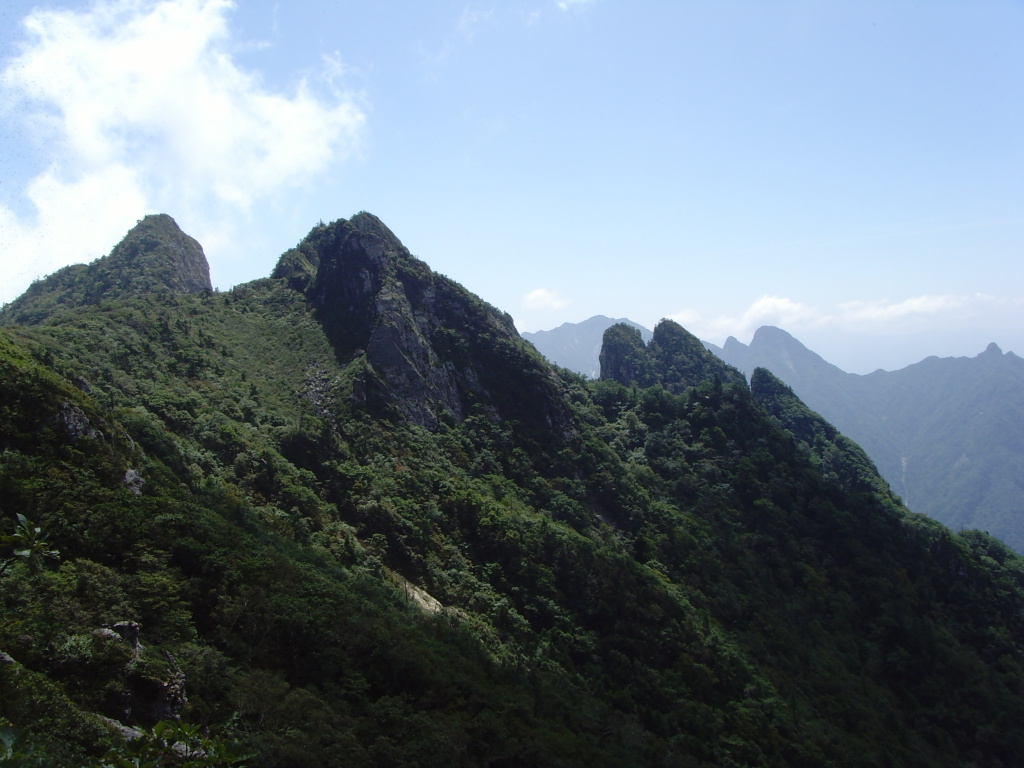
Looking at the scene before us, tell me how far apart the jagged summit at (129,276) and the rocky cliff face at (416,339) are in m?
24.1

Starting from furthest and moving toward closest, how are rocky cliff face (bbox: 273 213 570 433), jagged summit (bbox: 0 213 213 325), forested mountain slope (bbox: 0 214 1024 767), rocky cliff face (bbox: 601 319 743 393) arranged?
1. rocky cliff face (bbox: 601 319 743 393)
2. jagged summit (bbox: 0 213 213 325)
3. rocky cliff face (bbox: 273 213 570 433)
4. forested mountain slope (bbox: 0 214 1024 767)

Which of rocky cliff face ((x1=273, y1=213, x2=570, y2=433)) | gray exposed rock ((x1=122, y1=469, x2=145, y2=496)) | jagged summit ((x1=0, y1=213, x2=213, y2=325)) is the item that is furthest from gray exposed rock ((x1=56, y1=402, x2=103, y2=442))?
jagged summit ((x1=0, y1=213, x2=213, y2=325))

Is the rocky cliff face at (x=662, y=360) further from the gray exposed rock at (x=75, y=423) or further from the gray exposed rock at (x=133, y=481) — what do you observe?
the gray exposed rock at (x=75, y=423)

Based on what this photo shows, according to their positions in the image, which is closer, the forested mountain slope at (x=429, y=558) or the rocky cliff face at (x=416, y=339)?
the forested mountain slope at (x=429, y=558)

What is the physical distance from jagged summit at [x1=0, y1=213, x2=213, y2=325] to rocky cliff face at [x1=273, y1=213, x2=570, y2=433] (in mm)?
24149

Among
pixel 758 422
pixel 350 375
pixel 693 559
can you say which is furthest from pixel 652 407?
pixel 350 375

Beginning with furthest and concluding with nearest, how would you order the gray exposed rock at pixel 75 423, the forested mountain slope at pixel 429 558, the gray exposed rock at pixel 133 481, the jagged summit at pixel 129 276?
the jagged summit at pixel 129 276
the gray exposed rock at pixel 133 481
the gray exposed rock at pixel 75 423
the forested mountain slope at pixel 429 558

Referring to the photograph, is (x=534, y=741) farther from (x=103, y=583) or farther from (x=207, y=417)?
(x=207, y=417)

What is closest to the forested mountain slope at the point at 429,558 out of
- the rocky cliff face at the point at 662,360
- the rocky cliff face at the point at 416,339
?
the rocky cliff face at the point at 416,339

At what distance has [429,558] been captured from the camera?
5350cm

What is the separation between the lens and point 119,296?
97.6 meters

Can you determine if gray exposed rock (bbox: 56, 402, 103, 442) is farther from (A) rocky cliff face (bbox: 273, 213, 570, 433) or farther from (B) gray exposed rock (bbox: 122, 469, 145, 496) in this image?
(A) rocky cliff face (bbox: 273, 213, 570, 433)

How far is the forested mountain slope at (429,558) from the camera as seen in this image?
2572 centimetres

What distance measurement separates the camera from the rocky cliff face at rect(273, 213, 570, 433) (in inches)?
2886
